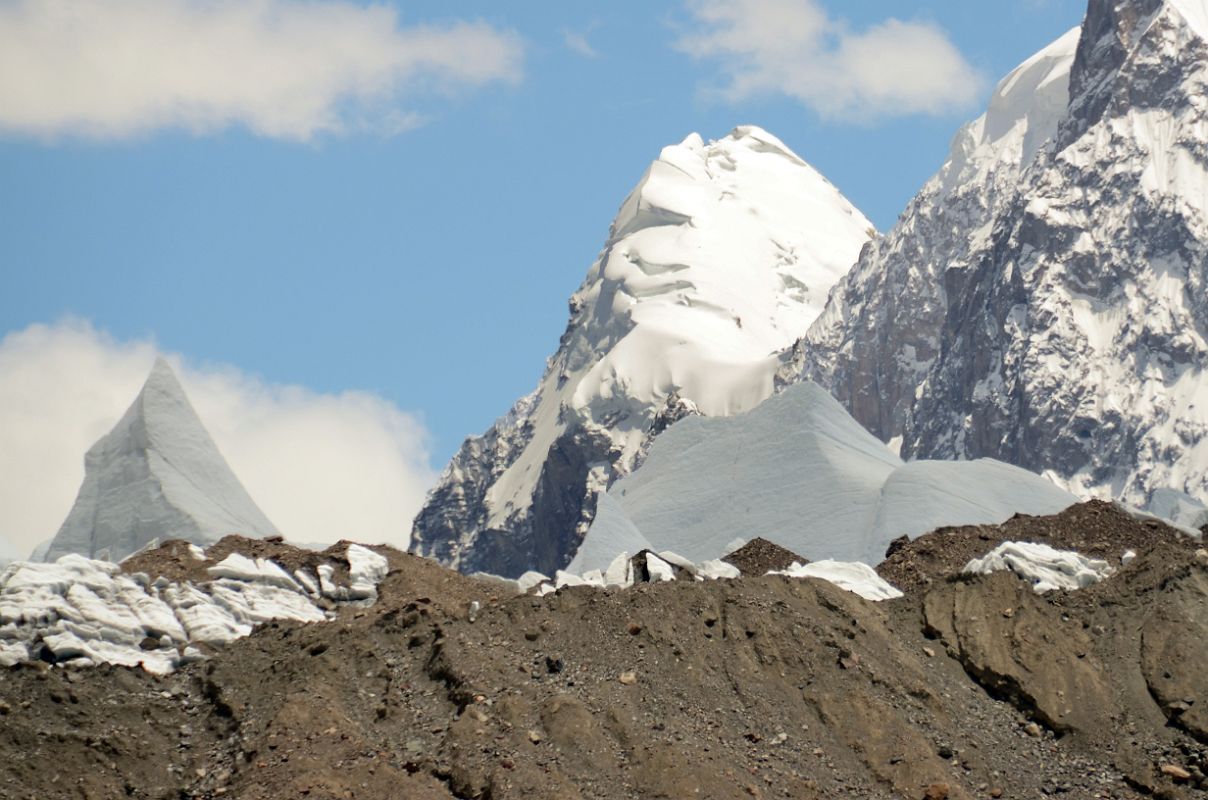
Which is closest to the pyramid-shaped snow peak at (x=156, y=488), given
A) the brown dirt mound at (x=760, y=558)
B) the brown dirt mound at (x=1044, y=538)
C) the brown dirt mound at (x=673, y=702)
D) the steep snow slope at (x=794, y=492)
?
the steep snow slope at (x=794, y=492)

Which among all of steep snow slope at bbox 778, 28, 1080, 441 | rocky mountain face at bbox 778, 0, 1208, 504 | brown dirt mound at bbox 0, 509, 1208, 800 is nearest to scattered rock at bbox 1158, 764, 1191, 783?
brown dirt mound at bbox 0, 509, 1208, 800

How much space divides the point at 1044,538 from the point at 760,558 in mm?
4645

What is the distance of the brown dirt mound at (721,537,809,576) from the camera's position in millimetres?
36562

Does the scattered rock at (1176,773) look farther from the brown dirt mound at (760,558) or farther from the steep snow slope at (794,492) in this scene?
the steep snow slope at (794,492)

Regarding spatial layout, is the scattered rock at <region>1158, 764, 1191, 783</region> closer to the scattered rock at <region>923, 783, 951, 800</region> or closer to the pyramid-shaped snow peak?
the scattered rock at <region>923, 783, 951, 800</region>

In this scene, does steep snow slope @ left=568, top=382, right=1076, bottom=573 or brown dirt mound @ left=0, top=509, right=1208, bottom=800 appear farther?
steep snow slope @ left=568, top=382, right=1076, bottom=573

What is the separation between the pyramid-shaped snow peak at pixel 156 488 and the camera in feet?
133

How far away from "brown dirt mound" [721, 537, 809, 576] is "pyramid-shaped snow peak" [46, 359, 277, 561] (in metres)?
9.46

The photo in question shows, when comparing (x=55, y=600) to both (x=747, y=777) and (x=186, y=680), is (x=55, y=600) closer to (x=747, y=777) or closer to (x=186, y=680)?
(x=186, y=680)

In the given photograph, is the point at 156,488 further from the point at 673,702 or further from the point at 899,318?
the point at 899,318

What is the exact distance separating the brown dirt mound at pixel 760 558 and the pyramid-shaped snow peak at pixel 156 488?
9.46 meters

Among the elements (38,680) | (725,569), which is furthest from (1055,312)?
(38,680)

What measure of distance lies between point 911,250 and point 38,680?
177 m

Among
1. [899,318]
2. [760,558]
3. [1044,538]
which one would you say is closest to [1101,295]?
[899,318]
